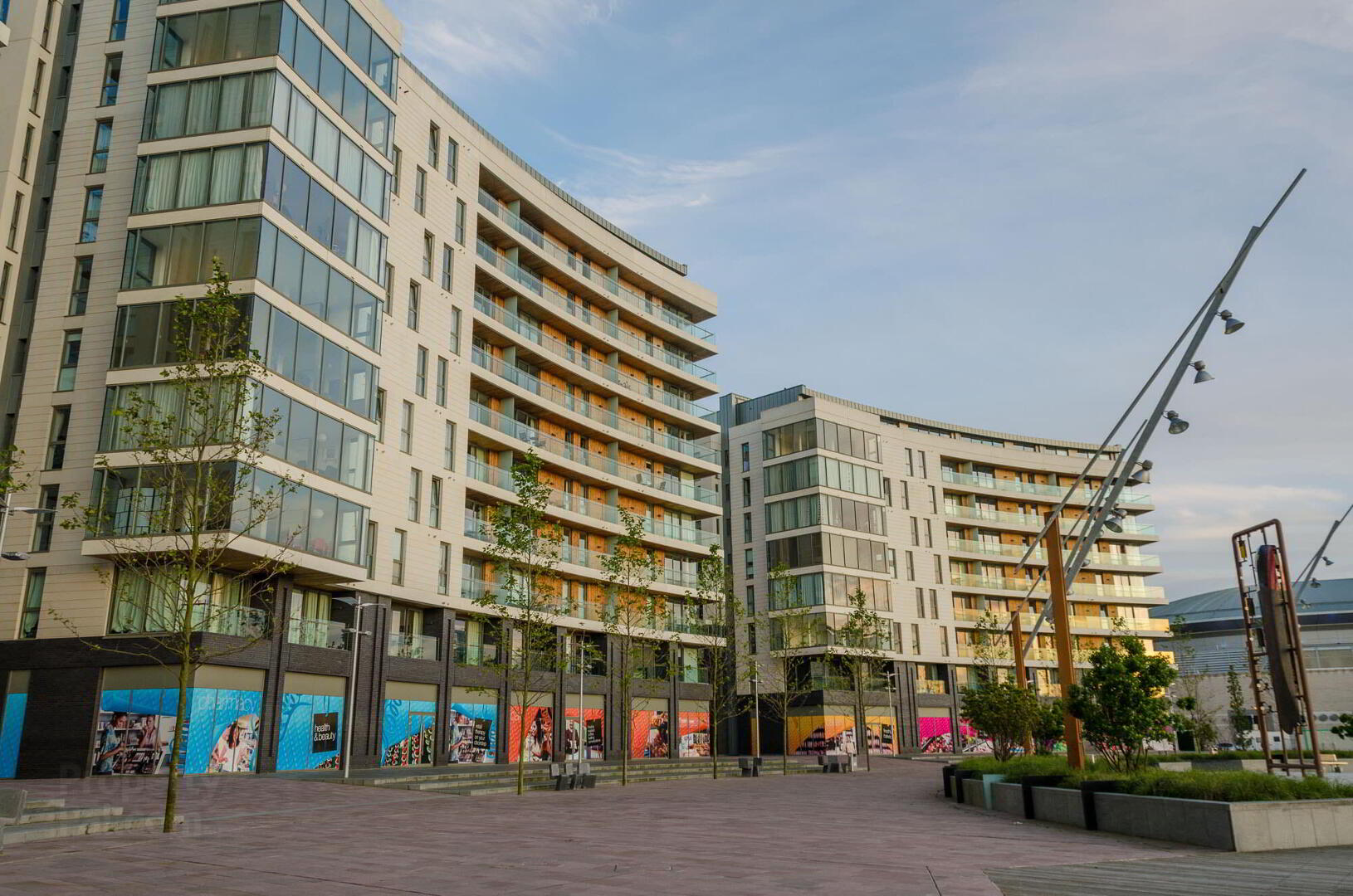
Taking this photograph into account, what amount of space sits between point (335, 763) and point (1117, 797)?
2786cm

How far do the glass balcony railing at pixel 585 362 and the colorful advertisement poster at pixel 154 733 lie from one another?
889 inches

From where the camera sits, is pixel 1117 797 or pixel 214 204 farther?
pixel 214 204

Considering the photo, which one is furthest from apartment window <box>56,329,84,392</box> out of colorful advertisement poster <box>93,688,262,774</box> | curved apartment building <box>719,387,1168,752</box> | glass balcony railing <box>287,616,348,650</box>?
curved apartment building <box>719,387,1168,752</box>

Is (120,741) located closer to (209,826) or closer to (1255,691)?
(209,826)

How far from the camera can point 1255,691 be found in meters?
19.6

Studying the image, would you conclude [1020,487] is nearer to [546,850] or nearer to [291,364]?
[291,364]

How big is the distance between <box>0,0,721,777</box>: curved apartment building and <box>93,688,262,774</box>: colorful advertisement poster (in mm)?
77

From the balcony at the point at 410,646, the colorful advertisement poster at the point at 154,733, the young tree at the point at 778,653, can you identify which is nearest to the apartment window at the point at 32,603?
the colorful advertisement poster at the point at 154,733

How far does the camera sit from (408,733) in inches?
1587

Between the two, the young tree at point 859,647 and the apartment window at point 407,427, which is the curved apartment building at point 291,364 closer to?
the apartment window at point 407,427

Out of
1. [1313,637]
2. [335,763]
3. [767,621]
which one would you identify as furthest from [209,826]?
[1313,637]

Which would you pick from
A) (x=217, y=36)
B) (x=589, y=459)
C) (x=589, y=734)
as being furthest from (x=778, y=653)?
(x=217, y=36)

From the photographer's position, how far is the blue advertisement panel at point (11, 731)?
31.4 metres

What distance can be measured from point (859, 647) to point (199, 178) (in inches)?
1695
